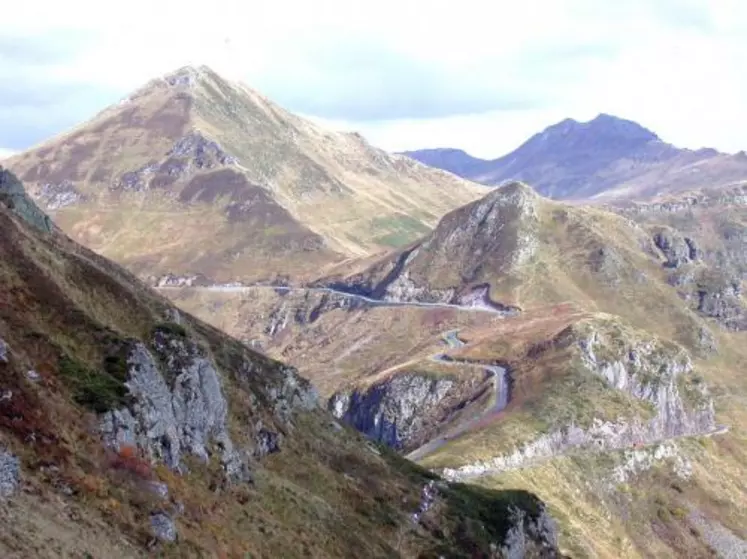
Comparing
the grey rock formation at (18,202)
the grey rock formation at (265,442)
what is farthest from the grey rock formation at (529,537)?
the grey rock formation at (18,202)

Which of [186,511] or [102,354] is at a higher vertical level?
[102,354]

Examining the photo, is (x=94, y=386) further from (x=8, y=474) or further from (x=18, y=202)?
(x=18, y=202)

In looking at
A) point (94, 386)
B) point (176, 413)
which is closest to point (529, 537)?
point (176, 413)

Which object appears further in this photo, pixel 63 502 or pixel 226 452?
pixel 226 452

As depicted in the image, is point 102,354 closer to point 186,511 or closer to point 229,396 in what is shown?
point 186,511

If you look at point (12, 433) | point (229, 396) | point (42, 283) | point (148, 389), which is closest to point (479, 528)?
point (229, 396)

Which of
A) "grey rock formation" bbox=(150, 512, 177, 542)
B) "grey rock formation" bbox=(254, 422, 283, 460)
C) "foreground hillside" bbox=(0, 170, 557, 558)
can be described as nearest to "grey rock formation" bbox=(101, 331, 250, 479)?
"foreground hillside" bbox=(0, 170, 557, 558)

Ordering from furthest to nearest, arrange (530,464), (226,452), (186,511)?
(530,464) → (226,452) → (186,511)

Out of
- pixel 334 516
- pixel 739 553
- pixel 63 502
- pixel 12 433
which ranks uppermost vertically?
pixel 12 433
